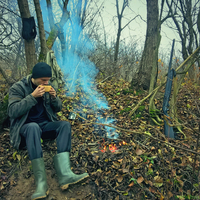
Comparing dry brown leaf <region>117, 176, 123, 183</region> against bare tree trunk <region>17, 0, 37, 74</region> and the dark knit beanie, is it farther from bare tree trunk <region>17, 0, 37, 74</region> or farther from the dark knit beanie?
bare tree trunk <region>17, 0, 37, 74</region>

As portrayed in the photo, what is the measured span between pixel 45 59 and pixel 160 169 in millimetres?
4442

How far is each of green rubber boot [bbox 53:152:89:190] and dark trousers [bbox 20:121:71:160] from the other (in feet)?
0.37

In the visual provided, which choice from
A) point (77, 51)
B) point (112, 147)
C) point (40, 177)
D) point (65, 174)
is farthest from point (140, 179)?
point (77, 51)

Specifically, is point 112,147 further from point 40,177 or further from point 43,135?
point 40,177

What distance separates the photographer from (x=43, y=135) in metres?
2.82

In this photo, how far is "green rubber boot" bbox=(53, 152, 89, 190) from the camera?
7.70 feet

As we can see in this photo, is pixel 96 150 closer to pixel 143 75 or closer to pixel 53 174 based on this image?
pixel 53 174

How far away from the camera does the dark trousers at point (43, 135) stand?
2373 mm

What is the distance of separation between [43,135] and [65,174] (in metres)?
0.77

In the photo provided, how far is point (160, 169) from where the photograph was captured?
2910 mm

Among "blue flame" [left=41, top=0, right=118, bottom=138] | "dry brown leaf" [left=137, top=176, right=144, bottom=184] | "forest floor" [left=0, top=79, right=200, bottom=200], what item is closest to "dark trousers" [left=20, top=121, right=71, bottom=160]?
"forest floor" [left=0, top=79, right=200, bottom=200]

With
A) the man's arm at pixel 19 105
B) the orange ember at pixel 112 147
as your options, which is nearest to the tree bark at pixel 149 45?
the orange ember at pixel 112 147

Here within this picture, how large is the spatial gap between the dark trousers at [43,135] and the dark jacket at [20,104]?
0.13m

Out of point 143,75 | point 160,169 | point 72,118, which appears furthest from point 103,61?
point 160,169
